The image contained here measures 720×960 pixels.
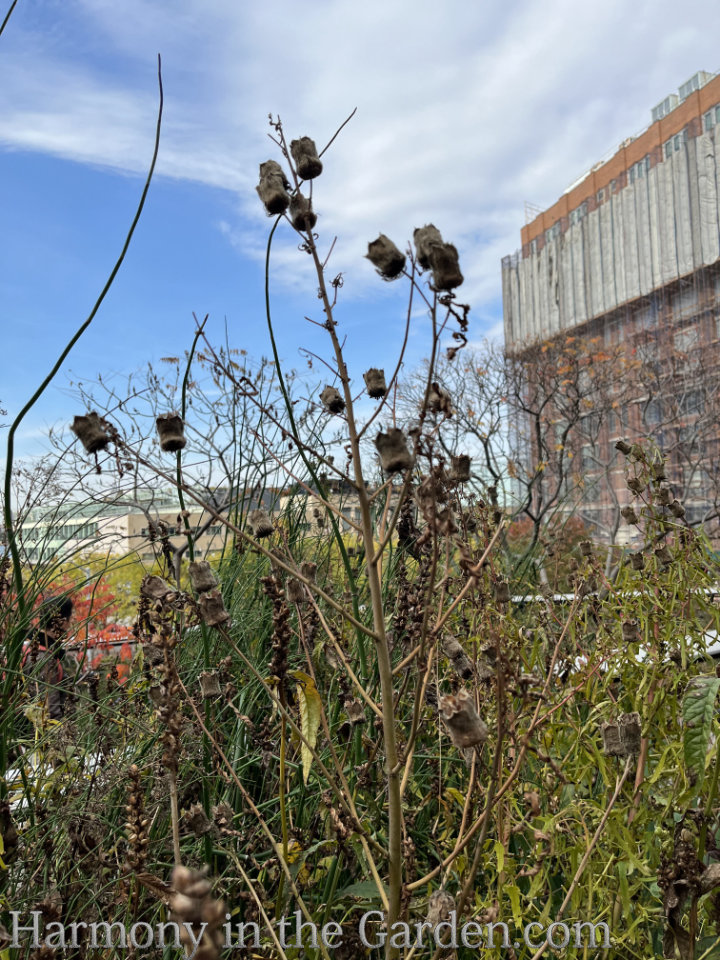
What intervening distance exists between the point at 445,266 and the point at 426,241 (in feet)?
0.10

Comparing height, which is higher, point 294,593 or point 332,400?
point 332,400

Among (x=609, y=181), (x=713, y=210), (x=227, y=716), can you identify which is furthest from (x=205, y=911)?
(x=609, y=181)

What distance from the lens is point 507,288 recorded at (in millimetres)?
32281

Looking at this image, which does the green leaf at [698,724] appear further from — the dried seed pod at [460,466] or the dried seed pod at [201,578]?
the dried seed pod at [201,578]

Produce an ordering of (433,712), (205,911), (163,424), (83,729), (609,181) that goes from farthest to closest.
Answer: (609,181), (83,729), (433,712), (163,424), (205,911)

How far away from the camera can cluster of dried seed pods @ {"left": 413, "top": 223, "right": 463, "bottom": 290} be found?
626 mm

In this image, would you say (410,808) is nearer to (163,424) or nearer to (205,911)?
(163,424)

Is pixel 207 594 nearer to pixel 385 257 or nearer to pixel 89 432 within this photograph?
pixel 89 432

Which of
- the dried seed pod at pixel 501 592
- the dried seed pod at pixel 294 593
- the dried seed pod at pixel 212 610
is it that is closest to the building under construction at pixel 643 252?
the dried seed pod at pixel 501 592

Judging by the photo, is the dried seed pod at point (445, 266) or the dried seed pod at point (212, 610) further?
the dried seed pod at point (212, 610)

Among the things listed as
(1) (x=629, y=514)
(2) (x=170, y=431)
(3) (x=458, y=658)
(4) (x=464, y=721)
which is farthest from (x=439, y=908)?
(1) (x=629, y=514)

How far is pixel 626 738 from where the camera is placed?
0.82 meters

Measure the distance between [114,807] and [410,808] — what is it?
550 mm

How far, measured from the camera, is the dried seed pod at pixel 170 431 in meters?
0.72
